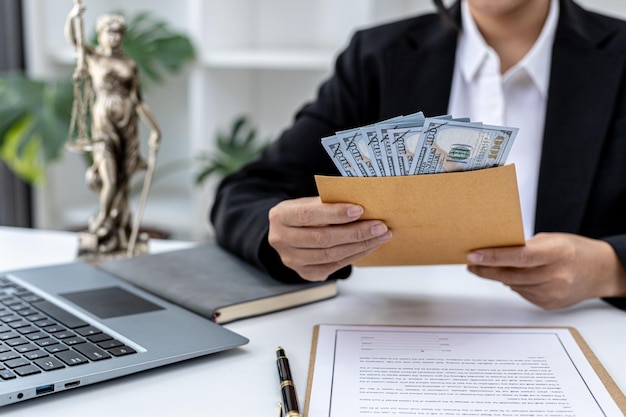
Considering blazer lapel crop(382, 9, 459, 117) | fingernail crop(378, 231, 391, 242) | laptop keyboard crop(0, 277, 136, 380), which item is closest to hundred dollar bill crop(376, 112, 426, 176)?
fingernail crop(378, 231, 391, 242)

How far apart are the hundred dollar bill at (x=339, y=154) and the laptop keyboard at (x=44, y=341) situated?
27cm

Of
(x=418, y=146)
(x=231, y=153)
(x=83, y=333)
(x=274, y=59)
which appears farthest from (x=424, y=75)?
(x=231, y=153)

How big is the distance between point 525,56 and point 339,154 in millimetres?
720

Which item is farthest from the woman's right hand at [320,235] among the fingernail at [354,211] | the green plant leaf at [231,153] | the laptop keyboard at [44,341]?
the green plant leaf at [231,153]

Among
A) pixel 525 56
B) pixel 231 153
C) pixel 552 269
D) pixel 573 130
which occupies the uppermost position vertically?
pixel 525 56

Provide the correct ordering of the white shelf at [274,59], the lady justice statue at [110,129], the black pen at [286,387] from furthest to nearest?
the white shelf at [274,59] → the lady justice statue at [110,129] → the black pen at [286,387]

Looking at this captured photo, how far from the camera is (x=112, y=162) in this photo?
1181 millimetres

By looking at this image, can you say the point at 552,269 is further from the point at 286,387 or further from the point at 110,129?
the point at 110,129

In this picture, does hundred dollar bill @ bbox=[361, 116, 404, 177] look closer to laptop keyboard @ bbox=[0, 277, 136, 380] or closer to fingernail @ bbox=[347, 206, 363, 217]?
fingernail @ bbox=[347, 206, 363, 217]

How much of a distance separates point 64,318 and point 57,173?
208cm

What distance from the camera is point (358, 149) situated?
0.78 meters

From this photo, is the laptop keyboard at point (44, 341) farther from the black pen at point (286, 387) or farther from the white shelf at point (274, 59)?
the white shelf at point (274, 59)

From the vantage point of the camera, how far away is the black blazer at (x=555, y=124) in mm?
1284

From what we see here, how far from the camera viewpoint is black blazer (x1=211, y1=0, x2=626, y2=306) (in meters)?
1.28
